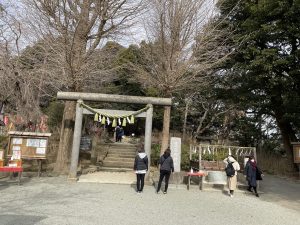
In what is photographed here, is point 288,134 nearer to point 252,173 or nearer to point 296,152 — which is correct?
point 296,152

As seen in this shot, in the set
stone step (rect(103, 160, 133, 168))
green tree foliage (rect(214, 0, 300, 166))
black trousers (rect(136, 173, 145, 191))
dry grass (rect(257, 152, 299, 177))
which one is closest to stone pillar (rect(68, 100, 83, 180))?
black trousers (rect(136, 173, 145, 191))

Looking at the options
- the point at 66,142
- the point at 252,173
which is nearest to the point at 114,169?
the point at 66,142

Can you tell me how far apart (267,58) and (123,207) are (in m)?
12.3

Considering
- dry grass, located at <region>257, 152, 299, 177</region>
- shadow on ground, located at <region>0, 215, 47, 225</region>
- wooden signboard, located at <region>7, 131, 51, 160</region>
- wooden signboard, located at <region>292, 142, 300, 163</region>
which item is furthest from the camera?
dry grass, located at <region>257, 152, 299, 177</region>

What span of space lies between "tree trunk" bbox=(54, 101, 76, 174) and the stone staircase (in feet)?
9.47

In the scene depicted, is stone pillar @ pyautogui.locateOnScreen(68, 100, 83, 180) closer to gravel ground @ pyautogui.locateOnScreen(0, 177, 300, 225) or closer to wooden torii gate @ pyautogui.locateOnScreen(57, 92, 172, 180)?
wooden torii gate @ pyautogui.locateOnScreen(57, 92, 172, 180)

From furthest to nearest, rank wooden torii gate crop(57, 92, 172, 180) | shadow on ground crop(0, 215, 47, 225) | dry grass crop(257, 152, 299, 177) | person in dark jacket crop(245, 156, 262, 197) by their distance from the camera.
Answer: dry grass crop(257, 152, 299, 177) < wooden torii gate crop(57, 92, 172, 180) < person in dark jacket crop(245, 156, 262, 197) < shadow on ground crop(0, 215, 47, 225)

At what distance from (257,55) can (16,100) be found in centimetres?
1247

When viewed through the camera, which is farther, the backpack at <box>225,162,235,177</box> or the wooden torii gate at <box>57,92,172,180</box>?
the wooden torii gate at <box>57,92,172,180</box>

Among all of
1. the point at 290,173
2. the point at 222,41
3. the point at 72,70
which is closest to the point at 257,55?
the point at 222,41

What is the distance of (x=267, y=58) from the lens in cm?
1727

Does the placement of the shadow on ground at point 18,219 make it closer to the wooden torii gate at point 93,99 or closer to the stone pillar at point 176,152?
the wooden torii gate at point 93,99

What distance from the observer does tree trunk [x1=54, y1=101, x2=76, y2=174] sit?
1475cm

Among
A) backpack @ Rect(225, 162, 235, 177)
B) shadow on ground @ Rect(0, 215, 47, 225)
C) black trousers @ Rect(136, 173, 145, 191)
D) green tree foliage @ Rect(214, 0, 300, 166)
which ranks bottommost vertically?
shadow on ground @ Rect(0, 215, 47, 225)
